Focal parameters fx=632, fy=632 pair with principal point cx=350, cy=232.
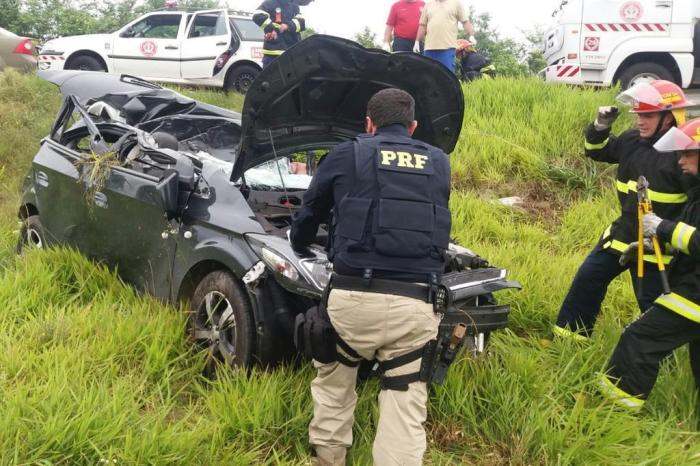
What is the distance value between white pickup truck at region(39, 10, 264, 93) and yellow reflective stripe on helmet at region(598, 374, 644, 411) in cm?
802

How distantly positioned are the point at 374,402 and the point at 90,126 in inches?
100

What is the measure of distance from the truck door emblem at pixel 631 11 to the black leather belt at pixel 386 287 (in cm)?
687

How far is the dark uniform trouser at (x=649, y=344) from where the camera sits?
304 centimetres

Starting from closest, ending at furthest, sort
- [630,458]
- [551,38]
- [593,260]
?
[630,458], [593,260], [551,38]

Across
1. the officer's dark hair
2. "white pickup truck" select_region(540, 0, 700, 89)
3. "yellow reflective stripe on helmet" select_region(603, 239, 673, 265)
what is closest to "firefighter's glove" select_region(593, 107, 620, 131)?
"yellow reflective stripe on helmet" select_region(603, 239, 673, 265)

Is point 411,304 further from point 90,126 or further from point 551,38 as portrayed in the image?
point 551,38

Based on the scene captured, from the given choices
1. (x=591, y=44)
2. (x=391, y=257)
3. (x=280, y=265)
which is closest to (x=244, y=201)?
(x=280, y=265)

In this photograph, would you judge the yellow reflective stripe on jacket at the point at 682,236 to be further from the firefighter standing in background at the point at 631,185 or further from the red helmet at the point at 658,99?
the red helmet at the point at 658,99

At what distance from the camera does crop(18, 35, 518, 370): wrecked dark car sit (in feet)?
9.92

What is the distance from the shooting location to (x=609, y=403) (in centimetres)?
317

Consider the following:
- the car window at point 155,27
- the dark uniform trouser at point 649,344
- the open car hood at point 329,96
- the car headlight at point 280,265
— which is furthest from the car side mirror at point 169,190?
the car window at point 155,27

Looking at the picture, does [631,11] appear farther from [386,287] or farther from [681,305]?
[386,287]

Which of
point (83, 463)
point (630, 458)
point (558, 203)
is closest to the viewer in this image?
point (83, 463)

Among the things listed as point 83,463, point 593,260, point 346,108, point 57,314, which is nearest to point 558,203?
point 593,260
